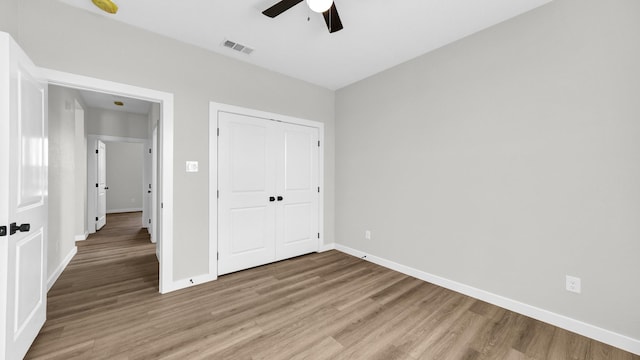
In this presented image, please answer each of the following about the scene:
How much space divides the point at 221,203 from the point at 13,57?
201 cm

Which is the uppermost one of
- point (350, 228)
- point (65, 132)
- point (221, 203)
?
point (65, 132)

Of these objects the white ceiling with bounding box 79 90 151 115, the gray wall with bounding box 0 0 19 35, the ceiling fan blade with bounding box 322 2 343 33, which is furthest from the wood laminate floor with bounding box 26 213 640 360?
the white ceiling with bounding box 79 90 151 115

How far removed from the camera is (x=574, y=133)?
6.77 feet

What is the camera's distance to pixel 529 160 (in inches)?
90.3

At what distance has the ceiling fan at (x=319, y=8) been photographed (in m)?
1.79

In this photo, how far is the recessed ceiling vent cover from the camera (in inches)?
112

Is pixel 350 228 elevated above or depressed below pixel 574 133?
below

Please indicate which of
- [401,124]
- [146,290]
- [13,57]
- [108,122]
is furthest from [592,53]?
[108,122]

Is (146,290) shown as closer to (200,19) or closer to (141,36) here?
(141,36)

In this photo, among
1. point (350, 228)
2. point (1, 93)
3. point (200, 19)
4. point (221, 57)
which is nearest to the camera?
point (1, 93)

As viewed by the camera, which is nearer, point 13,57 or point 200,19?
point 13,57

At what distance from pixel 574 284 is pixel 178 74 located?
4.23m

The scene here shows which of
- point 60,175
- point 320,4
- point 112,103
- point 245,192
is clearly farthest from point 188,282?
point 112,103

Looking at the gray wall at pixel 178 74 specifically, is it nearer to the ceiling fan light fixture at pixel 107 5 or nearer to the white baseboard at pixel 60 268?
the ceiling fan light fixture at pixel 107 5
